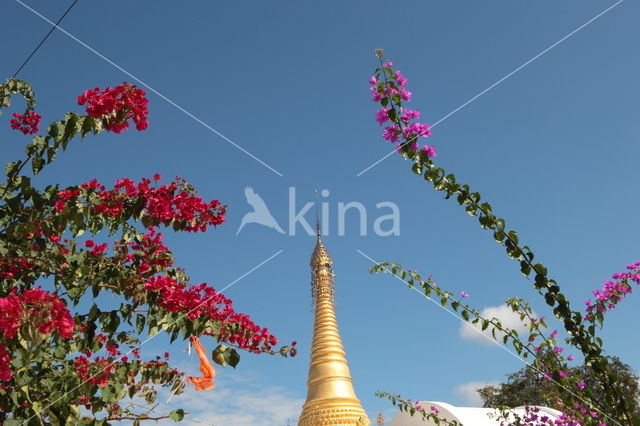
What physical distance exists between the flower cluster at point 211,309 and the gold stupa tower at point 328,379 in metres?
16.7

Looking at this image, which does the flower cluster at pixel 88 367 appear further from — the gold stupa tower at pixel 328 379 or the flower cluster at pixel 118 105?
the gold stupa tower at pixel 328 379

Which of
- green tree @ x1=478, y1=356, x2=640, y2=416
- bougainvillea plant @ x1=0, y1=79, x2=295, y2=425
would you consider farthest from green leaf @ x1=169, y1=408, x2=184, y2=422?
green tree @ x1=478, y1=356, x2=640, y2=416

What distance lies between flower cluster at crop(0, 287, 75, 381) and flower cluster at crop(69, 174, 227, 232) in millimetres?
921

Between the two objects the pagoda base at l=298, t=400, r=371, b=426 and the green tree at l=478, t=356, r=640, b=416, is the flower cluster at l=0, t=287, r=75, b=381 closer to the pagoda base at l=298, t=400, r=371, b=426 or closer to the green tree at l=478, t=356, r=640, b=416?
the pagoda base at l=298, t=400, r=371, b=426

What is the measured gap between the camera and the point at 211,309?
14.4 feet

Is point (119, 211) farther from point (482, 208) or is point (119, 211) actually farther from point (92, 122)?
point (482, 208)

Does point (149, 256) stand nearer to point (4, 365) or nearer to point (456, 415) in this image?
point (4, 365)

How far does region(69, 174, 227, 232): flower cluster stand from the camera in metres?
4.38

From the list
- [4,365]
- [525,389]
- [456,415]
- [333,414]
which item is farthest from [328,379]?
[4,365]

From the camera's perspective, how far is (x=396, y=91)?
4.24 meters

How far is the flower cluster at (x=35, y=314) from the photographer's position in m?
3.45

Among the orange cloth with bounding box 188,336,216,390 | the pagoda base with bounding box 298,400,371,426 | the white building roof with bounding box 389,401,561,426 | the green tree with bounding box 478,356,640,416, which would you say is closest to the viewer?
the orange cloth with bounding box 188,336,216,390

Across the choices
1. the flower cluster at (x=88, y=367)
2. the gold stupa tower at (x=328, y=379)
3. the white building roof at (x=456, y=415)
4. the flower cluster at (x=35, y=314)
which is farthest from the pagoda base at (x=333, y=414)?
the flower cluster at (x=35, y=314)

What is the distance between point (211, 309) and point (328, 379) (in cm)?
1920
